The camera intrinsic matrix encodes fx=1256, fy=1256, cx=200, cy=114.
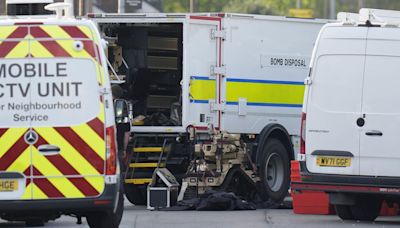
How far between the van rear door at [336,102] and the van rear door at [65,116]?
171 inches

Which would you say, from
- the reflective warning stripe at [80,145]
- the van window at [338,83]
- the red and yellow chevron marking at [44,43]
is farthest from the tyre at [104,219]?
the van window at [338,83]

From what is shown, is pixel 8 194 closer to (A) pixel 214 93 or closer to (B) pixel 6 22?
(B) pixel 6 22

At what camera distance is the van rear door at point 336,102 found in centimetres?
1523

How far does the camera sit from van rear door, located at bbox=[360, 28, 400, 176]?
15.1m

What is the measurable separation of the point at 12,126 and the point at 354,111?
5094mm

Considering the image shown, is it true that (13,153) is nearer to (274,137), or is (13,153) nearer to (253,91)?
(253,91)

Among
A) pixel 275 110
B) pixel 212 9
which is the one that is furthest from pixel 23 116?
pixel 212 9

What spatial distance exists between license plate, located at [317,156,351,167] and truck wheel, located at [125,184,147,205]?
14.0ft

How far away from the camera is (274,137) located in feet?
63.4

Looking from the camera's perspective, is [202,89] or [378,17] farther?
[202,89]

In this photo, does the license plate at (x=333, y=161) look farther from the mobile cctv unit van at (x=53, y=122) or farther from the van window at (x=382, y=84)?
the mobile cctv unit van at (x=53, y=122)

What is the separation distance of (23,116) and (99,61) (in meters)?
0.88

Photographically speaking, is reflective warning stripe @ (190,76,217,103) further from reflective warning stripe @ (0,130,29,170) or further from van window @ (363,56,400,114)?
reflective warning stripe @ (0,130,29,170)

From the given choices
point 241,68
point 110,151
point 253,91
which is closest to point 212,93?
point 241,68
